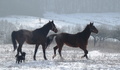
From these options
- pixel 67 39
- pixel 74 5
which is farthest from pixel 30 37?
pixel 74 5

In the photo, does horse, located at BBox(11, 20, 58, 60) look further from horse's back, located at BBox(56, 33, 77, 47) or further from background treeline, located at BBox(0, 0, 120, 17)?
background treeline, located at BBox(0, 0, 120, 17)

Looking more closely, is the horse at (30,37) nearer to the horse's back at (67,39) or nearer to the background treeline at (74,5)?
the horse's back at (67,39)

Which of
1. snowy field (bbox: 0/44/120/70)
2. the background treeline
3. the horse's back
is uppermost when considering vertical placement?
the horse's back

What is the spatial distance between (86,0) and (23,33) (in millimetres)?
146237

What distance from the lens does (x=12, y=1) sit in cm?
12244

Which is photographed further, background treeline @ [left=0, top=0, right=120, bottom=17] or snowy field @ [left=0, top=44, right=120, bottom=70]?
background treeline @ [left=0, top=0, right=120, bottom=17]

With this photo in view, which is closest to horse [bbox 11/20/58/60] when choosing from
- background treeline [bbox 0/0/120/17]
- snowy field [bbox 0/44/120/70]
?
snowy field [bbox 0/44/120/70]

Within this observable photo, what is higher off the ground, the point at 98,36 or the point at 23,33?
the point at 23,33

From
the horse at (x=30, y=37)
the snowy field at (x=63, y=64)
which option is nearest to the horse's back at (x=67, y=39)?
the horse at (x=30, y=37)

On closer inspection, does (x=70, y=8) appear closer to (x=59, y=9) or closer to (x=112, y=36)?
(x=59, y=9)

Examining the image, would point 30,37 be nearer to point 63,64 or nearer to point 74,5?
point 63,64

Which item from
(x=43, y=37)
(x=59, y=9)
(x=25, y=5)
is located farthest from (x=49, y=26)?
(x=59, y=9)

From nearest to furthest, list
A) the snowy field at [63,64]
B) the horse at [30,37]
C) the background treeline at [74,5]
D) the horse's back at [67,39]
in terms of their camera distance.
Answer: the snowy field at [63,64]
the horse at [30,37]
the horse's back at [67,39]
the background treeline at [74,5]

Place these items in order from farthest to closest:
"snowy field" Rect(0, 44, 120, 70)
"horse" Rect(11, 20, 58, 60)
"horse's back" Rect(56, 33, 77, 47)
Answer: "horse's back" Rect(56, 33, 77, 47)
"horse" Rect(11, 20, 58, 60)
"snowy field" Rect(0, 44, 120, 70)
